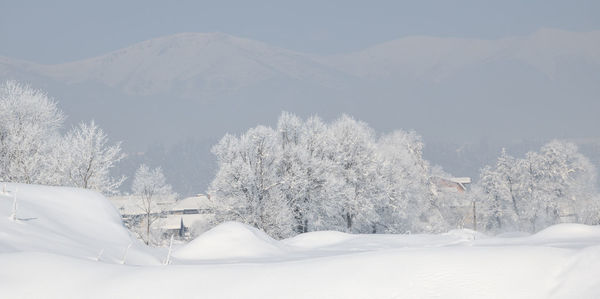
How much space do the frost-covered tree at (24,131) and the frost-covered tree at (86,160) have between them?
3.92 feet

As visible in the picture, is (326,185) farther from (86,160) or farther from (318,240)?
(318,240)

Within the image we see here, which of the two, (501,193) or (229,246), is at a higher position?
(501,193)

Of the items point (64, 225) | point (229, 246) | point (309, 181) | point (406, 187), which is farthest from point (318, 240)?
point (406, 187)

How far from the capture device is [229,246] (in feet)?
56.0

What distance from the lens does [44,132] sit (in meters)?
36.2

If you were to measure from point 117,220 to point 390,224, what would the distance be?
107 ft

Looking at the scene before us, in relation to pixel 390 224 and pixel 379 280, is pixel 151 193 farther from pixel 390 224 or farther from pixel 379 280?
pixel 379 280

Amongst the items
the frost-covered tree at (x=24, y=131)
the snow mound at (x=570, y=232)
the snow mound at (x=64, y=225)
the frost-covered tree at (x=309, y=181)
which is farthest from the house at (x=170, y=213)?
the snow mound at (x=570, y=232)

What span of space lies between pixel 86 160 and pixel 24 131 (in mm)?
3884

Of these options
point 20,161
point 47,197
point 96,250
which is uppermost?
point 20,161

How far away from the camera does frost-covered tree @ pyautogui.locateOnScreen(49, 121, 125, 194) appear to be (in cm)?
3584

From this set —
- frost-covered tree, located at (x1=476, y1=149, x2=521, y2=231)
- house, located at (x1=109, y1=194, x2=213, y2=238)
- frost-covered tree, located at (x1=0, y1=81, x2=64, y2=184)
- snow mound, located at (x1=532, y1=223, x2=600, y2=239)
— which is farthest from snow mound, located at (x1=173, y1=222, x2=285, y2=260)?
frost-covered tree, located at (x1=476, y1=149, x2=521, y2=231)

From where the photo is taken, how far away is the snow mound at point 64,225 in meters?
9.91

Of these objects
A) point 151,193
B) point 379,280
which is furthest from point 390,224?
point 379,280
